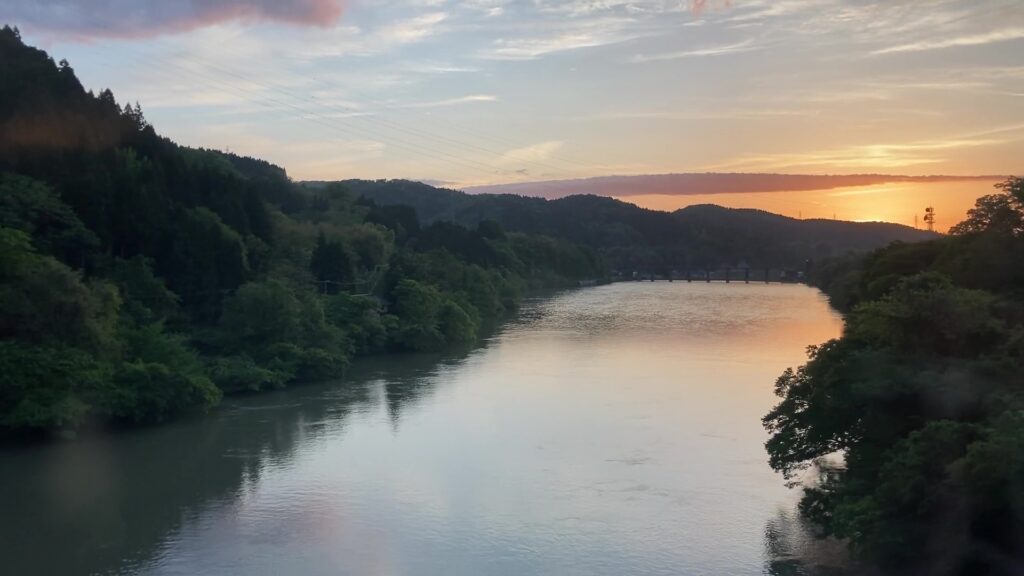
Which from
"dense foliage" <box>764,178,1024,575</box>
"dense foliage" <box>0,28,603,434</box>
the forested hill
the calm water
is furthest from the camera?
the forested hill

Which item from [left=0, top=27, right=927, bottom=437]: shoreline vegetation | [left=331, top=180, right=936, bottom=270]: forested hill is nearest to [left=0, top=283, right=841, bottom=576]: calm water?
[left=0, top=27, right=927, bottom=437]: shoreline vegetation

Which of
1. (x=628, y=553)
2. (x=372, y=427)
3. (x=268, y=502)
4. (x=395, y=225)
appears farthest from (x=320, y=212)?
(x=628, y=553)

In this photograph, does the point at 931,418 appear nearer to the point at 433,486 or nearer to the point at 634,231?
the point at 433,486

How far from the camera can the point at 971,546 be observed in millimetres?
8586

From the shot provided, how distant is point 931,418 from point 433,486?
25.3 ft

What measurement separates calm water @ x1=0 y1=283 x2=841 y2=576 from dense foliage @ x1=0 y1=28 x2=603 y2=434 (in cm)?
101

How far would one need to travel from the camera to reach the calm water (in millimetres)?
11562

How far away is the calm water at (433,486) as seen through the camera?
455 inches

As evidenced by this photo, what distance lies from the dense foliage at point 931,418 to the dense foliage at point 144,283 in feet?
42.4

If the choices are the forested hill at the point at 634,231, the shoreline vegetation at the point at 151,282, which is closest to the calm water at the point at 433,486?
the shoreline vegetation at the point at 151,282

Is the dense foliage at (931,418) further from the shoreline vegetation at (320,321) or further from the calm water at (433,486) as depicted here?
the calm water at (433,486)

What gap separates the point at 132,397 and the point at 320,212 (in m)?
38.7

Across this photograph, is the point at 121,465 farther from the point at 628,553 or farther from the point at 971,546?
the point at 971,546

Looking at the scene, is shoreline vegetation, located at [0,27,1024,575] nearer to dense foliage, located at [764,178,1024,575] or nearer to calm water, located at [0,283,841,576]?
dense foliage, located at [764,178,1024,575]
